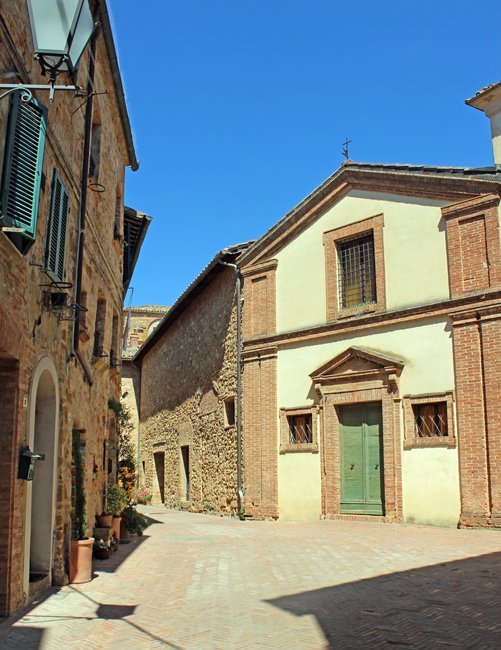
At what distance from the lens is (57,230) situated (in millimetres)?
7492

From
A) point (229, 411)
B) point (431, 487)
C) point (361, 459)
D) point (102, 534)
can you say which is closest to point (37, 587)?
point (102, 534)

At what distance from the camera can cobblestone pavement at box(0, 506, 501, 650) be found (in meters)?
5.33

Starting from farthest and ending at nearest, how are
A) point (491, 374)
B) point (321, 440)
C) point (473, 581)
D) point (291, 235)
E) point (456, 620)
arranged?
1. point (291, 235)
2. point (321, 440)
3. point (491, 374)
4. point (473, 581)
5. point (456, 620)

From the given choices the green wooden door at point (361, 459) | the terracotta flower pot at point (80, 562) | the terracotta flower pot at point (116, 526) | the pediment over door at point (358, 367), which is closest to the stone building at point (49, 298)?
the terracotta flower pot at point (80, 562)

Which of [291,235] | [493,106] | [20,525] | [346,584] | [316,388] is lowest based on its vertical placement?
[346,584]

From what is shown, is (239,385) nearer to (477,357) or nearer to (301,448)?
(301,448)

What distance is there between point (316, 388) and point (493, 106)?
29.6 ft

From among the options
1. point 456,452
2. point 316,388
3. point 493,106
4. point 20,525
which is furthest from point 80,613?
point 493,106

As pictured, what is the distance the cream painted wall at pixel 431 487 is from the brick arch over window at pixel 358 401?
7.8 inches

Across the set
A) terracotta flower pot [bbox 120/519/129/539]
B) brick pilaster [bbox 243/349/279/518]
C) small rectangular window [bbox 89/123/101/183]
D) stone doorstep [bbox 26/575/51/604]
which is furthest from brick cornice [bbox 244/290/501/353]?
stone doorstep [bbox 26/575/51/604]

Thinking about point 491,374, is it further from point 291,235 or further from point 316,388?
point 291,235

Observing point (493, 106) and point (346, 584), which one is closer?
point (346, 584)

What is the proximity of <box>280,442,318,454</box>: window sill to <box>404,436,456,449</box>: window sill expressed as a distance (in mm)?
2390

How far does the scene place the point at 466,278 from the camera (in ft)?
42.7
